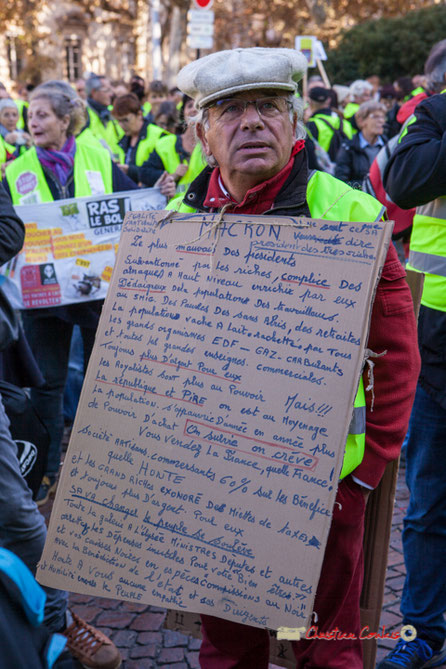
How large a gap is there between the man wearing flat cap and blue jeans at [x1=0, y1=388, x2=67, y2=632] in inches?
40.5

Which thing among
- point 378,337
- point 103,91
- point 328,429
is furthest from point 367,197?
point 103,91

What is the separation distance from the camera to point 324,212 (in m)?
1.89

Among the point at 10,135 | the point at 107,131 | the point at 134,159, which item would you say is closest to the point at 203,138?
the point at 134,159

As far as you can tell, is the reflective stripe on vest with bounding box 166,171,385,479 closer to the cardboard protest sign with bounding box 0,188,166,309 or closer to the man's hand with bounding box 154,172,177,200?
the cardboard protest sign with bounding box 0,188,166,309

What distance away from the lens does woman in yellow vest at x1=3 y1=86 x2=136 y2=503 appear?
416 cm

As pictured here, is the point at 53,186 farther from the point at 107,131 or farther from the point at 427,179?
the point at 107,131

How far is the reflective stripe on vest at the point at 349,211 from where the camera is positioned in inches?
72.5

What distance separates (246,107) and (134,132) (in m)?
6.05

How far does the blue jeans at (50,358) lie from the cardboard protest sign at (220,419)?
2399 millimetres

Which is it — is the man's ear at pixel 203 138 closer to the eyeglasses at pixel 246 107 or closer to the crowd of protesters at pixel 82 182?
the crowd of protesters at pixel 82 182

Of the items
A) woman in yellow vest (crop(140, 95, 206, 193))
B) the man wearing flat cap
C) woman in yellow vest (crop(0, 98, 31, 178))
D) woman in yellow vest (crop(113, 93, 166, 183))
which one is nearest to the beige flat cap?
the man wearing flat cap

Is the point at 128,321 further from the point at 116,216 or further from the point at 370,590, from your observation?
the point at 116,216

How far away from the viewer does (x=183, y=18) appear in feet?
96.2

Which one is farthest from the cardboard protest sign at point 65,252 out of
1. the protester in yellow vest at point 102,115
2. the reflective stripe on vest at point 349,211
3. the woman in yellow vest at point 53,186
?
the protester in yellow vest at point 102,115
